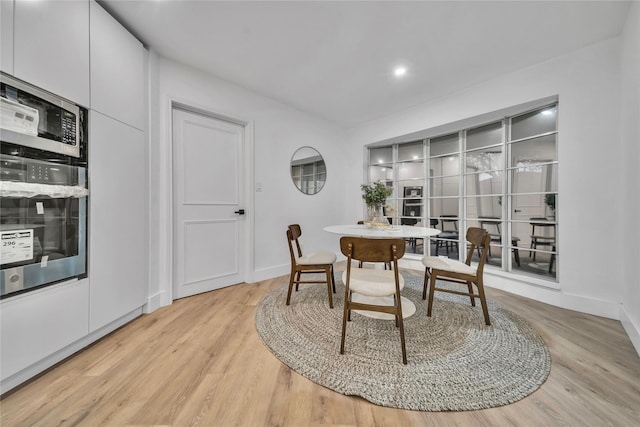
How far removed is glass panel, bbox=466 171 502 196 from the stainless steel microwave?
4263 mm

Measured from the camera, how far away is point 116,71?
1891 mm

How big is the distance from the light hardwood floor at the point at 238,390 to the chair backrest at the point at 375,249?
78cm

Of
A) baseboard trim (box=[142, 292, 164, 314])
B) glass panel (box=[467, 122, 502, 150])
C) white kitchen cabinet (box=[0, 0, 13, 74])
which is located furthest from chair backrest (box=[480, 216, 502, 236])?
white kitchen cabinet (box=[0, 0, 13, 74])

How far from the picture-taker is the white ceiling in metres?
1.80

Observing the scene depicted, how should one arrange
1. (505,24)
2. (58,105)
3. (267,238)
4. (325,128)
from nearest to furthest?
(58,105), (505,24), (267,238), (325,128)

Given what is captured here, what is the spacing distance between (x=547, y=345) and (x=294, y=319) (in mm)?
1950

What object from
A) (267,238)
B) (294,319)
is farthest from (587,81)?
(267,238)

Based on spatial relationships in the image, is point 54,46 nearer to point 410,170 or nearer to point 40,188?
point 40,188

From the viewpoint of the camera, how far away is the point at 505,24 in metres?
1.95

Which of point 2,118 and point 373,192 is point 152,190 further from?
point 373,192

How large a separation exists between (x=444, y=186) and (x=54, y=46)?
14.2ft

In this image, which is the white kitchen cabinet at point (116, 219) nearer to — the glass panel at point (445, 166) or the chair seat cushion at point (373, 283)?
the chair seat cushion at point (373, 283)

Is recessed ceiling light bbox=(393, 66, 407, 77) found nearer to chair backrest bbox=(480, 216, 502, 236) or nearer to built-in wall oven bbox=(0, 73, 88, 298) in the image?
chair backrest bbox=(480, 216, 502, 236)

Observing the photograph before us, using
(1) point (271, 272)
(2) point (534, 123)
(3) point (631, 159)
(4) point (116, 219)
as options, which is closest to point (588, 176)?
(3) point (631, 159)
